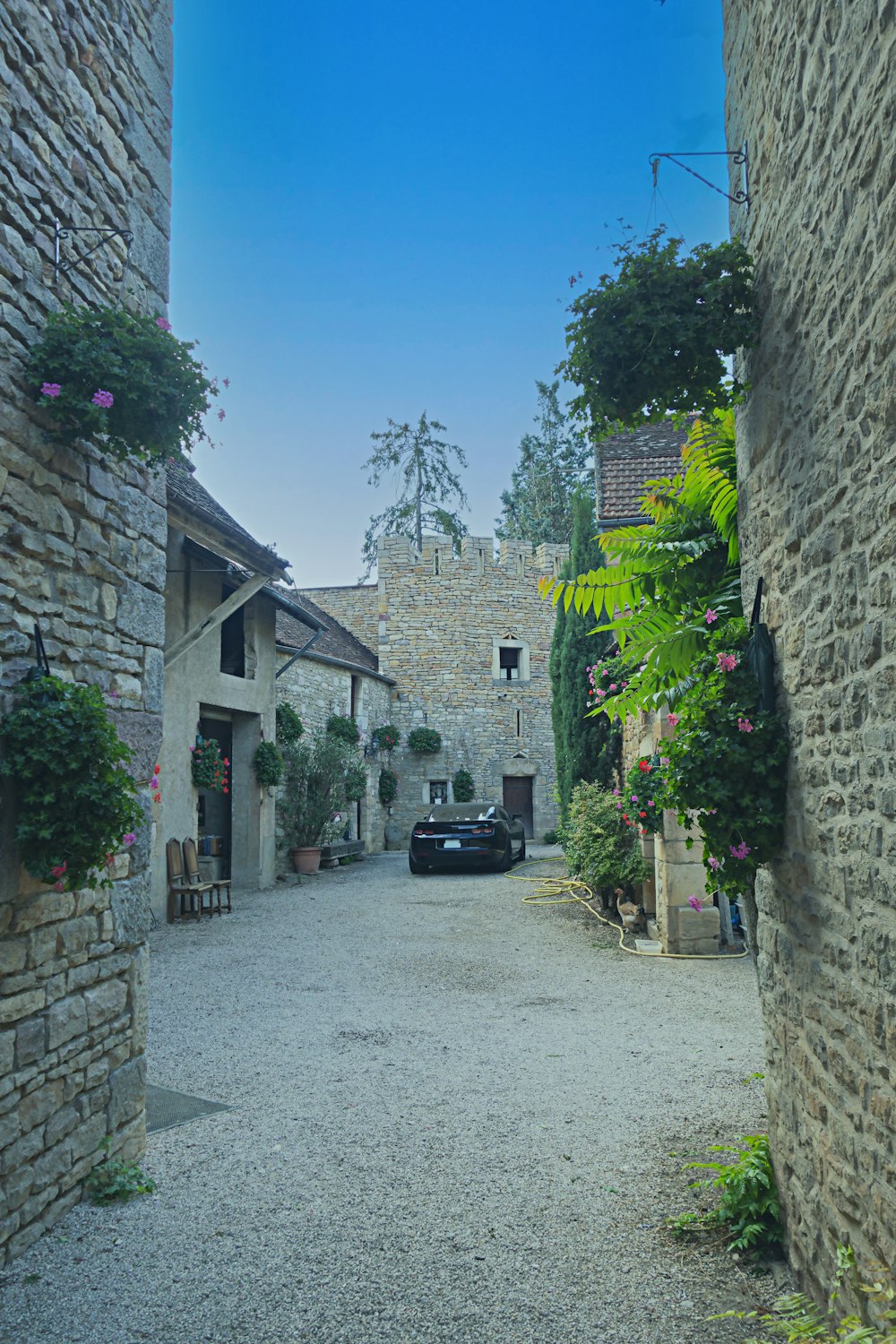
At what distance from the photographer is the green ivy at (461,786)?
22.7m

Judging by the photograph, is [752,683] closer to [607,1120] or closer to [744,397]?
[744,397]

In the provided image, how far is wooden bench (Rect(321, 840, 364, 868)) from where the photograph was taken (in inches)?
651

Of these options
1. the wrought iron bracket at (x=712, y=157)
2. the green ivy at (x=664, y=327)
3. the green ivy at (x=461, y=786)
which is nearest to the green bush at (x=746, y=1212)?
the green ivy at (x=664, y=327)

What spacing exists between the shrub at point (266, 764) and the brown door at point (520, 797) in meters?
11.0

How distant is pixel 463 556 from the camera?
78.8 ft

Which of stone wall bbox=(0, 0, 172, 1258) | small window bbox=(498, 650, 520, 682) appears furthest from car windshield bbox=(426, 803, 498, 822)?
stone wall bbox=(0, 0, 172, 1258)

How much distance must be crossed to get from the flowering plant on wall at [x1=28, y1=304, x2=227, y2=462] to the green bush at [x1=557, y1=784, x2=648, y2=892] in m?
7.12

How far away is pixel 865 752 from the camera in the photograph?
2.12m

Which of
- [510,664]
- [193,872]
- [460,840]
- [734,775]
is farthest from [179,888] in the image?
[510,664]

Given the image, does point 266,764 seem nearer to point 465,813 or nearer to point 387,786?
point 465,813

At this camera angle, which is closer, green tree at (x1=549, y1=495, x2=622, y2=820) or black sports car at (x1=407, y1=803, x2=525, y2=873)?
green tree at (x1=549, y1=495, x2=622, y2=820)

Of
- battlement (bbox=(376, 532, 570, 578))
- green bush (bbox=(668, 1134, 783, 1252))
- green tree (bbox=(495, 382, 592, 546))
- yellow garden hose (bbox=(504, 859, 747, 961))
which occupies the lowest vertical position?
yellow garden hose (bbox=(504, 859, 747, 961))

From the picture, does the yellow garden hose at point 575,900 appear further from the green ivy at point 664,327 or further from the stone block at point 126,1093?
the green ivy at point 664,327

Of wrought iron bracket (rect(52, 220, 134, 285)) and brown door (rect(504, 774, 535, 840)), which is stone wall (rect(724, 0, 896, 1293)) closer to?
wrought iron bracket (rect(52, 220, 134, 285))
